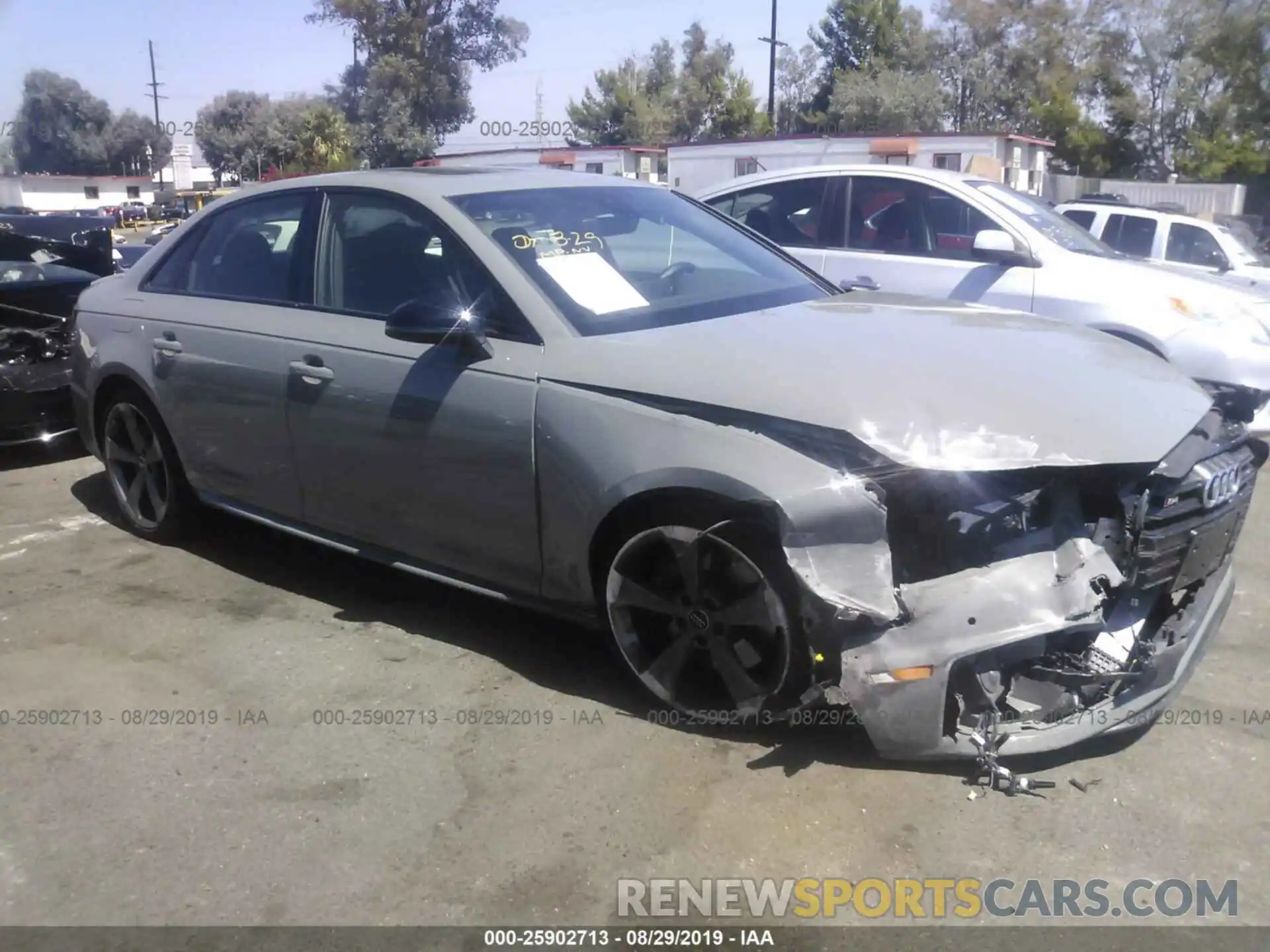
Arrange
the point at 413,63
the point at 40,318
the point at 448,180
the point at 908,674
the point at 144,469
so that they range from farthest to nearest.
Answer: the point at 413,63 < the point at 40,318 < the point at 144,469 < the point at 448,180 < the point at 908,674

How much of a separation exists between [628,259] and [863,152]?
16.4 m

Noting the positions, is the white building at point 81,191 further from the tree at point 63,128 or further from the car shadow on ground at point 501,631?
the car shadow on ground at point 501,631

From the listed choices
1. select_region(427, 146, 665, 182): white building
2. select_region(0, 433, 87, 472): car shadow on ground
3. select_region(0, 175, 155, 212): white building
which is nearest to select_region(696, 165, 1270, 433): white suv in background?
select_region(0, 433, 87, 472): car shadow on ground

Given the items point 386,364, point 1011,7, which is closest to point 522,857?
point 386,364

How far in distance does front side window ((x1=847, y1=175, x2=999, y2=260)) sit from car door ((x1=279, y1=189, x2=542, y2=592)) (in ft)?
12.4

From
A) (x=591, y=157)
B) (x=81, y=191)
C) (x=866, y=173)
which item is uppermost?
(x=591, y=157)

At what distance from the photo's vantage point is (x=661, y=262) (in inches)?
166

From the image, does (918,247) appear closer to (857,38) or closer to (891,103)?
(891,103)

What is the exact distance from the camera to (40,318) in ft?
24.1

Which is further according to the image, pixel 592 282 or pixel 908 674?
pixel 592 282

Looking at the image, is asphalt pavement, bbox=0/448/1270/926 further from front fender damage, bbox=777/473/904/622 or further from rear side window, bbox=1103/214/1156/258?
rear side window, bbox=1103/214/1156/258

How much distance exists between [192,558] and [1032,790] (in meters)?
3.77

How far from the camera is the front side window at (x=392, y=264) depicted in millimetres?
3840

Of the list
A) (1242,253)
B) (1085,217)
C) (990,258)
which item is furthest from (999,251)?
(1242,253)
